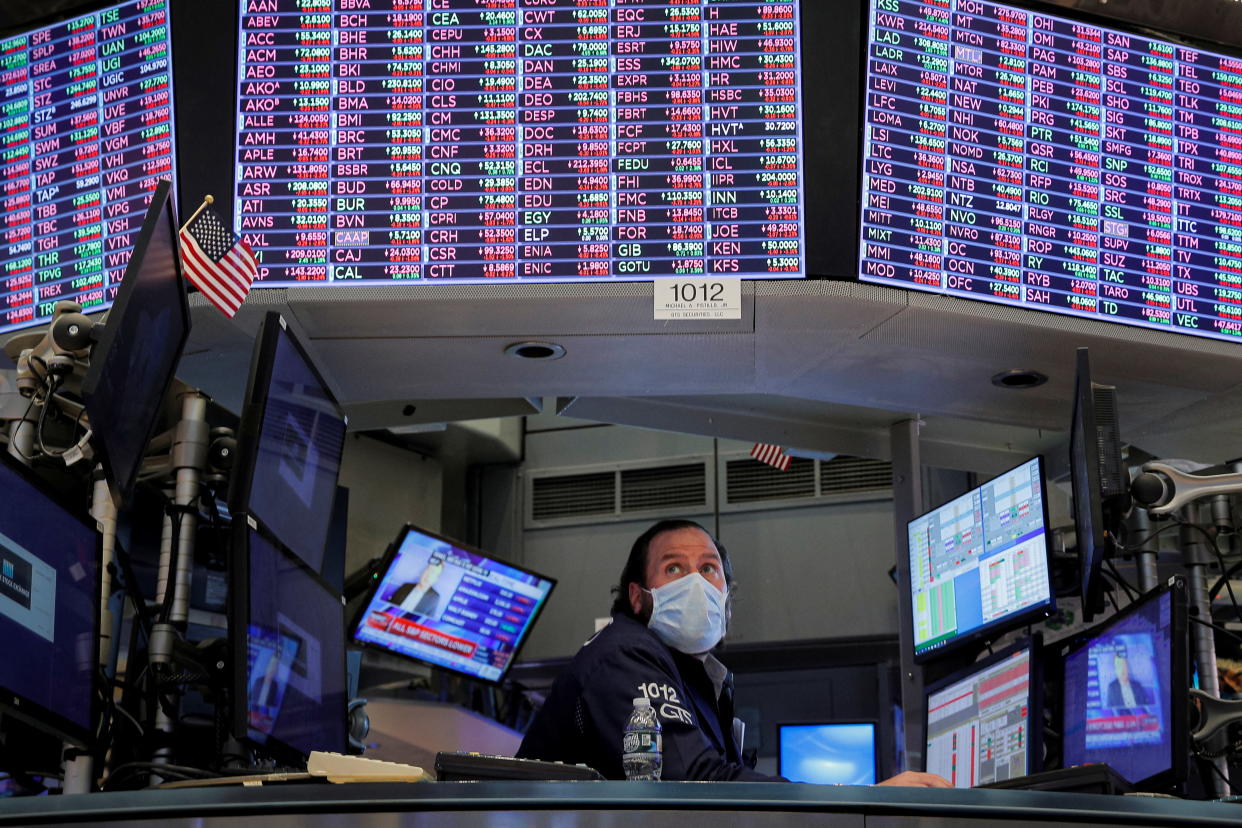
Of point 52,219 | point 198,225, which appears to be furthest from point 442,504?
point 198,225

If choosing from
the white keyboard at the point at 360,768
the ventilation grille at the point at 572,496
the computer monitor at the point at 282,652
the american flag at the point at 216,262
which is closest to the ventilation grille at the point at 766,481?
the ventilation grille at the point at 572,496

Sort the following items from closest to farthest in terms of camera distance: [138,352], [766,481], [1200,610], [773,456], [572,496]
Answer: [138,352], [1200,610], [773,456], [766,481], [572,496]

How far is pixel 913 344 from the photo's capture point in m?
3.60

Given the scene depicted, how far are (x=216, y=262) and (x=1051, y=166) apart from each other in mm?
2053

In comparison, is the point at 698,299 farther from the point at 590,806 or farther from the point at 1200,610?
the point at 590,806

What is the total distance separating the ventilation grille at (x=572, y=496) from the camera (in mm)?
7762

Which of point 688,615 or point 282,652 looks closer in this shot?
point 282,652

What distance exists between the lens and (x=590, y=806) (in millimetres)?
1591

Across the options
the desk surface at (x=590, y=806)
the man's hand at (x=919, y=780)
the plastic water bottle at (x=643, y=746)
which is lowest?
the desk surface at (x=590, y=806)

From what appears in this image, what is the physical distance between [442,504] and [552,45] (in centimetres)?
479

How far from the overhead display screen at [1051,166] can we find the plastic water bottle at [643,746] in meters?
1.29

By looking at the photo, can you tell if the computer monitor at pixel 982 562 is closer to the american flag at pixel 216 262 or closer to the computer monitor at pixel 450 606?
the american flag at pixel 216 262

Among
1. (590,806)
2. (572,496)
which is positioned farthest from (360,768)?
(572,496)

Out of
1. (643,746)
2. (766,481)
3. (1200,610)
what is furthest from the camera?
(766,481)
